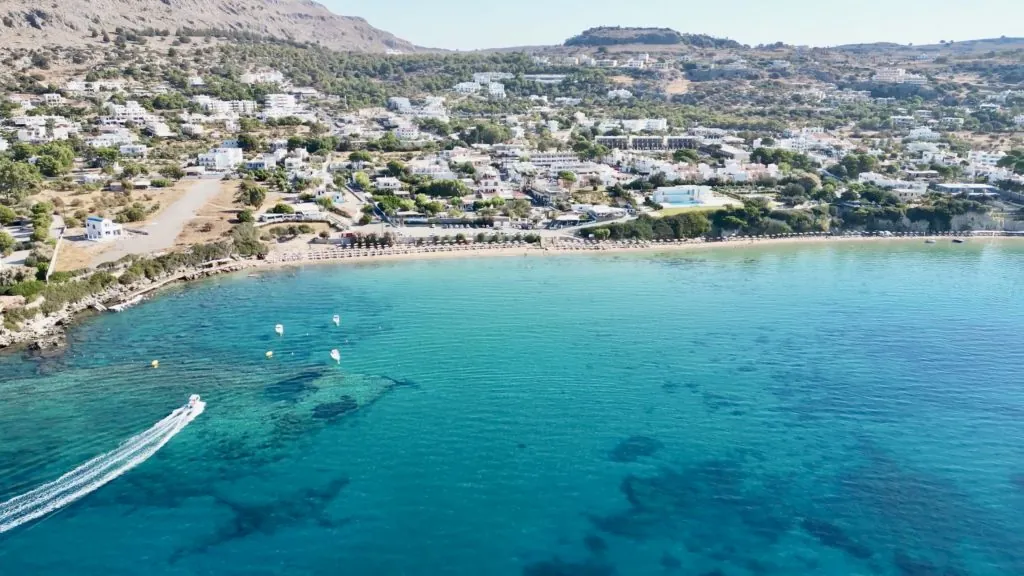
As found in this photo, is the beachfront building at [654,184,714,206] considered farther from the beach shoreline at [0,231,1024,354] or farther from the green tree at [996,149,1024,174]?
the green tree at [996,149,1024,174]

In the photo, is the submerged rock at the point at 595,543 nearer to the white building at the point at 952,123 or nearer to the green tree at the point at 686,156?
the green tree at the point at 686,156

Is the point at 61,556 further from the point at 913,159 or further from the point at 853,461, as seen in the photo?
the point at 913,159

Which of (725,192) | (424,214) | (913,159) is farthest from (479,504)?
(913,159)

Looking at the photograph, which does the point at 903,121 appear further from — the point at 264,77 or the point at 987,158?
the point at 264,77

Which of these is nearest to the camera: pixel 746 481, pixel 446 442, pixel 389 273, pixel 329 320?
pixel 746 481

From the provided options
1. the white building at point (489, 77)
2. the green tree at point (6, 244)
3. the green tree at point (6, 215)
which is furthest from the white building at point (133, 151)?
the white building at point (489, 77)
